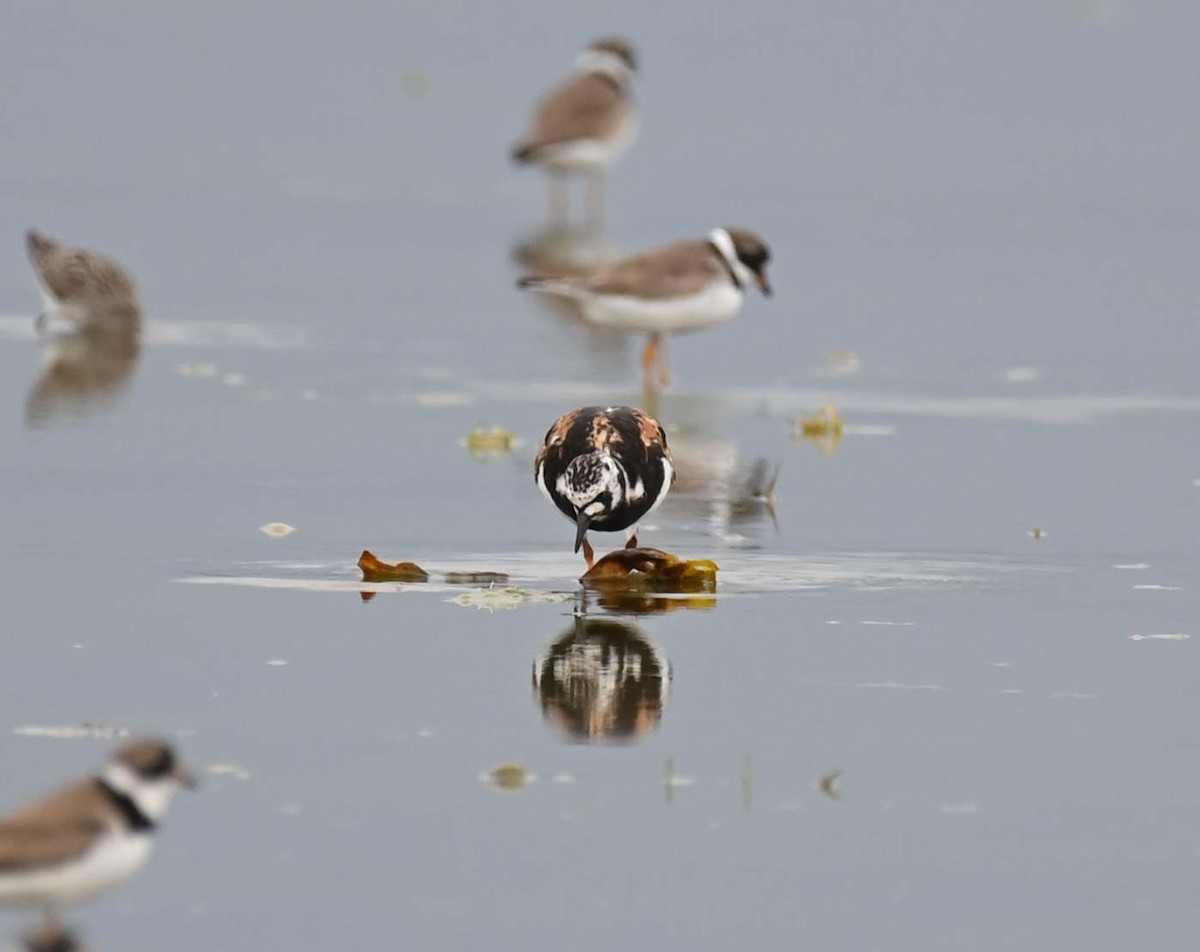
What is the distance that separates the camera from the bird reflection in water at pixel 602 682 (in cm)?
877

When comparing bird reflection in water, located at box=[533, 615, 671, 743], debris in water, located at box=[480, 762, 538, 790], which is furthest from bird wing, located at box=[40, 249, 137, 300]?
debris in water, located at box=[480, 762, 538, 790]

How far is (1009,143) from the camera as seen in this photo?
3269cm

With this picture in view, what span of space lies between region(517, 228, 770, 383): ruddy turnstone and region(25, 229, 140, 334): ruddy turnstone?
9.26ft

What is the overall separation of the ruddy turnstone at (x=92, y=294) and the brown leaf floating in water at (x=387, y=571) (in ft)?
27.0

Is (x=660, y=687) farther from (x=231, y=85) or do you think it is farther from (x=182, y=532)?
(x=231, y=85)

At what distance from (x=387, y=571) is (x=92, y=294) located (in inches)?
332

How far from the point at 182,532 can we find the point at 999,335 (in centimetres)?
932

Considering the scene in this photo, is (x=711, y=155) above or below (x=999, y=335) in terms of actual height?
above

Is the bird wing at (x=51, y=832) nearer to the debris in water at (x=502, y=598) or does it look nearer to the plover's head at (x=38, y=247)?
the debris in water at (x=502, y=598)

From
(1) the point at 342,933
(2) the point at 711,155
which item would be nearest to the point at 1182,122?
(2) the point at 711,155

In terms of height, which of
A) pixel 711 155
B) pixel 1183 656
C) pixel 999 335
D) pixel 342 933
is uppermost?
pixel 711 155

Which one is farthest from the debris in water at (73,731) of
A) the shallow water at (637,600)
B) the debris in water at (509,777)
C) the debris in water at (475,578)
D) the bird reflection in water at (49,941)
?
the debris in water at (475,578)

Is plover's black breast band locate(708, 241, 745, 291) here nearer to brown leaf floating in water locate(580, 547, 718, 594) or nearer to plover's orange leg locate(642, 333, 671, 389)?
plover's orange leg locate(642, 333, 671, 389)

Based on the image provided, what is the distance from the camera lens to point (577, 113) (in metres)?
29.3
